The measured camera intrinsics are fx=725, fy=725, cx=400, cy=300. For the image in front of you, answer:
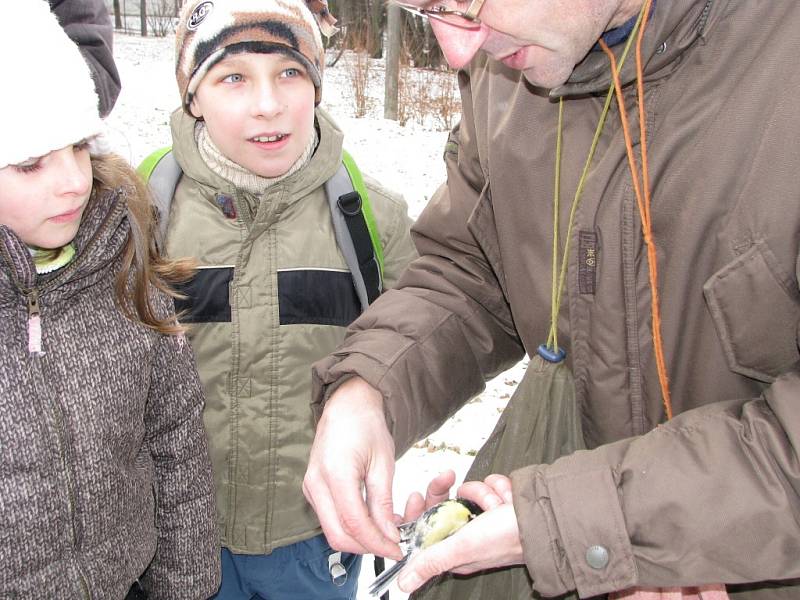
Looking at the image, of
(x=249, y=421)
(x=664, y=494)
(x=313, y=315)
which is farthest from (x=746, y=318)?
(x=249, y=421)

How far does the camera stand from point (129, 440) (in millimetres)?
1861

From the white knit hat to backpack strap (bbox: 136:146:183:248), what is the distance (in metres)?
0.54

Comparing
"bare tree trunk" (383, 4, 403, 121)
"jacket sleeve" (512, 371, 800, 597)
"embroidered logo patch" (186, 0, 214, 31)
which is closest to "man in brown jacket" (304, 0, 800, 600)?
"jacket sleeve" (512, 371, 800, 597)

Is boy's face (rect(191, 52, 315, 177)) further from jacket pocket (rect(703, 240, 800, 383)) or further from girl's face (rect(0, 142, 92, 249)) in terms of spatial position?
jacket pocket (rect(703, 240, 800, 383))

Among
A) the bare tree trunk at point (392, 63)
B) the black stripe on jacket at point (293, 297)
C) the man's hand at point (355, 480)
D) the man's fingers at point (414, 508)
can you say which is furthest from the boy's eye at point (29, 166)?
the bare tree trunk at point (392, 63)

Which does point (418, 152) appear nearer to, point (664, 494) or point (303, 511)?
point (303, 511)

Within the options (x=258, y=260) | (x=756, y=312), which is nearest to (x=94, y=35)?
(x=258, y=260)

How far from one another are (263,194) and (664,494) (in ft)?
5.24

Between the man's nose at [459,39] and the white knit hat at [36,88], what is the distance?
0.87m

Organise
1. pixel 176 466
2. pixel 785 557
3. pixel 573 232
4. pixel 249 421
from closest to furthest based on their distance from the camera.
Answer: pixel 785 557 < pixel 573 232 < pixel 176 466 < pixel 249 421

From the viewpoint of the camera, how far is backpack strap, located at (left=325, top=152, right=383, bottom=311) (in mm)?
2334

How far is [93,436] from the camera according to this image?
5.70 feet

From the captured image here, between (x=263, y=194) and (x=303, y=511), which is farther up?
(x=263, y=194)

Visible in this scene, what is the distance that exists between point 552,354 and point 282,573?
140 cm
